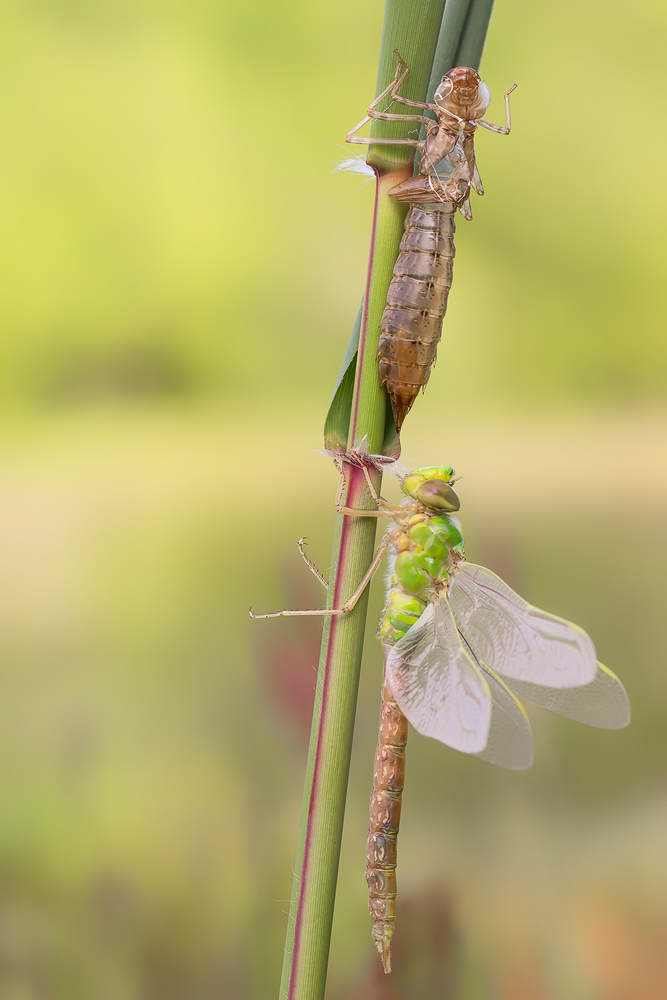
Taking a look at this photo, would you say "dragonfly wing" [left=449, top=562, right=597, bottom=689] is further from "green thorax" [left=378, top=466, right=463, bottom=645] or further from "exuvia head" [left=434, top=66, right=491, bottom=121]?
"exuvia head" [left=434, top=66, right=491, bottom=121]

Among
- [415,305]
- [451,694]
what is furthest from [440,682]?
[415,305]

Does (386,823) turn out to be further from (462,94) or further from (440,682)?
(462,94)

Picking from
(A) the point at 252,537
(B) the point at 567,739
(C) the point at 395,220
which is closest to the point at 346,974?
(B) the point at 567,739

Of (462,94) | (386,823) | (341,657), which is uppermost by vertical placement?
(462,94)

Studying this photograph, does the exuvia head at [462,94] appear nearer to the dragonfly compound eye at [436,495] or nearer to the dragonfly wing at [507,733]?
the dragonfly compound eye at [436,495]

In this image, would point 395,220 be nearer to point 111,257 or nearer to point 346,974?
point 111,257

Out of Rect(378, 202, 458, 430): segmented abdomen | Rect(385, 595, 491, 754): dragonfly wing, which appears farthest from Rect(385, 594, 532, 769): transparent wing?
Rect(378, 202, 458, 430): segmented abdomen
